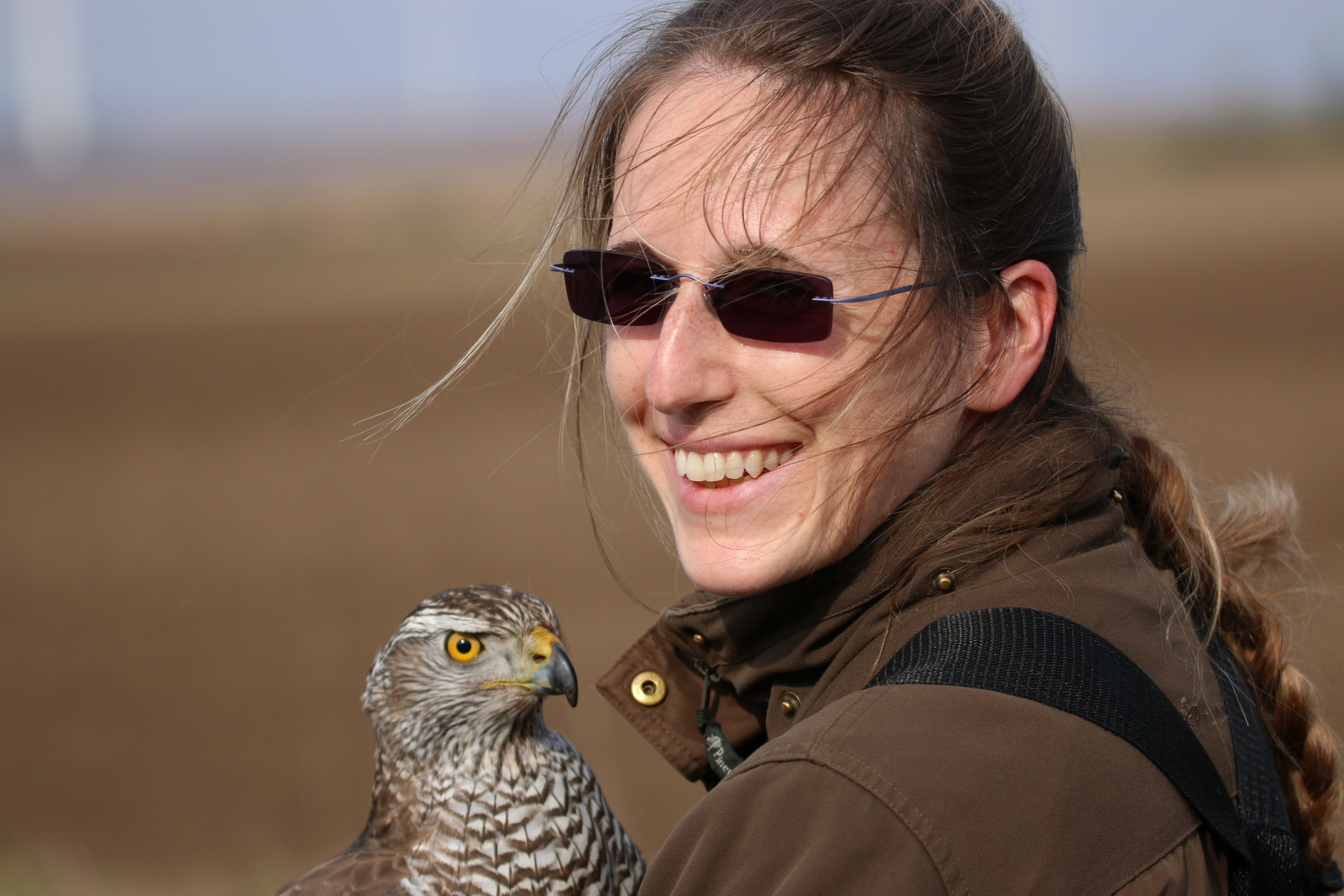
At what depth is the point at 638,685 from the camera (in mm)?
1879

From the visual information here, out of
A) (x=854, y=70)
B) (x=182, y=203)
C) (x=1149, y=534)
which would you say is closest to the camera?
(x=854, y=70)

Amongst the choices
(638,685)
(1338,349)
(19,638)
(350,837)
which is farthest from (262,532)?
(1338,349)

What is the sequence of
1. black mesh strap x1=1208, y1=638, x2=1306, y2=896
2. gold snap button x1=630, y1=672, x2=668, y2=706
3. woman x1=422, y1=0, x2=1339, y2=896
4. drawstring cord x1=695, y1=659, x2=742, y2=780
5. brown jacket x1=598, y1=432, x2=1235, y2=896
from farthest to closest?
gold snap button x1=630, y1=672, x2=668, y2=706
drawstring cord x1=695, y1=659, x2=742, y2=780
woman x1=422, y1=0, x2=1339, y2=896
black mesh strap x1=1208, y1=638, x2=1306, y2=896
brown jacket x1=598, y1=432, x2=1235, y2=896

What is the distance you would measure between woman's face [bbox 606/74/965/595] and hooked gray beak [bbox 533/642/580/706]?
0.84m

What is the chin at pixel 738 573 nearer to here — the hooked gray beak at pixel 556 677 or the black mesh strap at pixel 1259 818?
the black mesh strap at pixel 1259 818

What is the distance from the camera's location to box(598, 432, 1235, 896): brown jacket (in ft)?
3.55

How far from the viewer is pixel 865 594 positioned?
1.49 metres

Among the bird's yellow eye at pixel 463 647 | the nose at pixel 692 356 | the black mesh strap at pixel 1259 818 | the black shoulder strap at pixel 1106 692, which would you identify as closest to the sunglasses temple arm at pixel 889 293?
the nose at pixel 692 356

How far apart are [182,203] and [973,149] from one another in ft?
134

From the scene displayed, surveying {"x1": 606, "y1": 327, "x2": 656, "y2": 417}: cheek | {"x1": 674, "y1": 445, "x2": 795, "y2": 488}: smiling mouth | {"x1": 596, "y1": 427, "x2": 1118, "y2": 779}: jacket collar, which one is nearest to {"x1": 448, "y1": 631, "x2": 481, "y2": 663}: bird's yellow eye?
{"x1": 596, "y1": 427, "x2": 1118, "y2": 779}: jacket collar

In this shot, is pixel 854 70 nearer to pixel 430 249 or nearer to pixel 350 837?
pixel 350 837

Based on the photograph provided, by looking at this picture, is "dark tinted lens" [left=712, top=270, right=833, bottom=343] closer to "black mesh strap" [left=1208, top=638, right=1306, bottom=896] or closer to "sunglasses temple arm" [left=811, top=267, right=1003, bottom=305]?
"sunglasses temple arm" [left=811, top=267, right=1003, bottom=305]

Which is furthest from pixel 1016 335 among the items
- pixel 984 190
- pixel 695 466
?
pixel 695 466

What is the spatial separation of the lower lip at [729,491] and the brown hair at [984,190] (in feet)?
0.58
